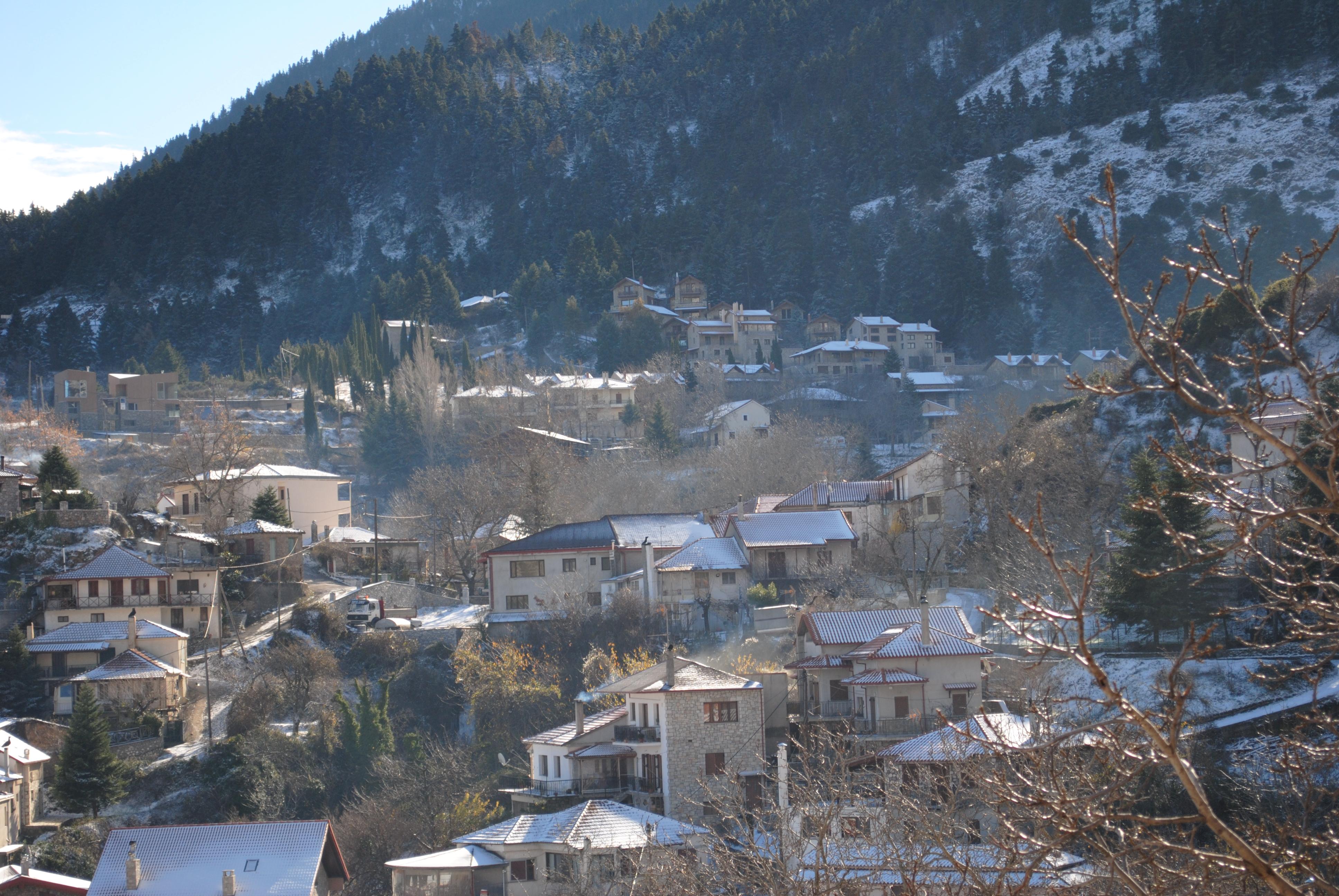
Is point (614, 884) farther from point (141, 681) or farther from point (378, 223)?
point (378, 223)

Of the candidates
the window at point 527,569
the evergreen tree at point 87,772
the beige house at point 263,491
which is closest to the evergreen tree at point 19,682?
the evergreen tree at point 87,772

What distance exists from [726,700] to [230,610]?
2262cm

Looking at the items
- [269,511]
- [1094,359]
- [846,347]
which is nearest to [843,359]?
[846,347]

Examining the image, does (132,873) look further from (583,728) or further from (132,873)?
(583,728)

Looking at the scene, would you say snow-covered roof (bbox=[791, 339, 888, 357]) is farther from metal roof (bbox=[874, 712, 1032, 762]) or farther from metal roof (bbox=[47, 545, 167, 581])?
metal roof (bbox=[874, 712, 1032, 762])

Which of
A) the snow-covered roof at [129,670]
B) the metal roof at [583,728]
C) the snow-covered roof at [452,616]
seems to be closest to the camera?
the metal roof at [583,728]

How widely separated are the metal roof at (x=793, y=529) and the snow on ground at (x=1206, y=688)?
14.0 m

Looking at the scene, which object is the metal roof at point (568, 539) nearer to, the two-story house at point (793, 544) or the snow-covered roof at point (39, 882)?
the two-story house at point (793, 544)

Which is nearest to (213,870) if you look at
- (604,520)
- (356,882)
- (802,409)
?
(356,882)

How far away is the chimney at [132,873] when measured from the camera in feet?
98.2

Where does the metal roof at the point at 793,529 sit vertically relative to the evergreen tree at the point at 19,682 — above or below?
above

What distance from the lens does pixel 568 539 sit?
1950 inches

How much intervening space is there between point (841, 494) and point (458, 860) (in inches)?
1038

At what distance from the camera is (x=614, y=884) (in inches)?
1011
